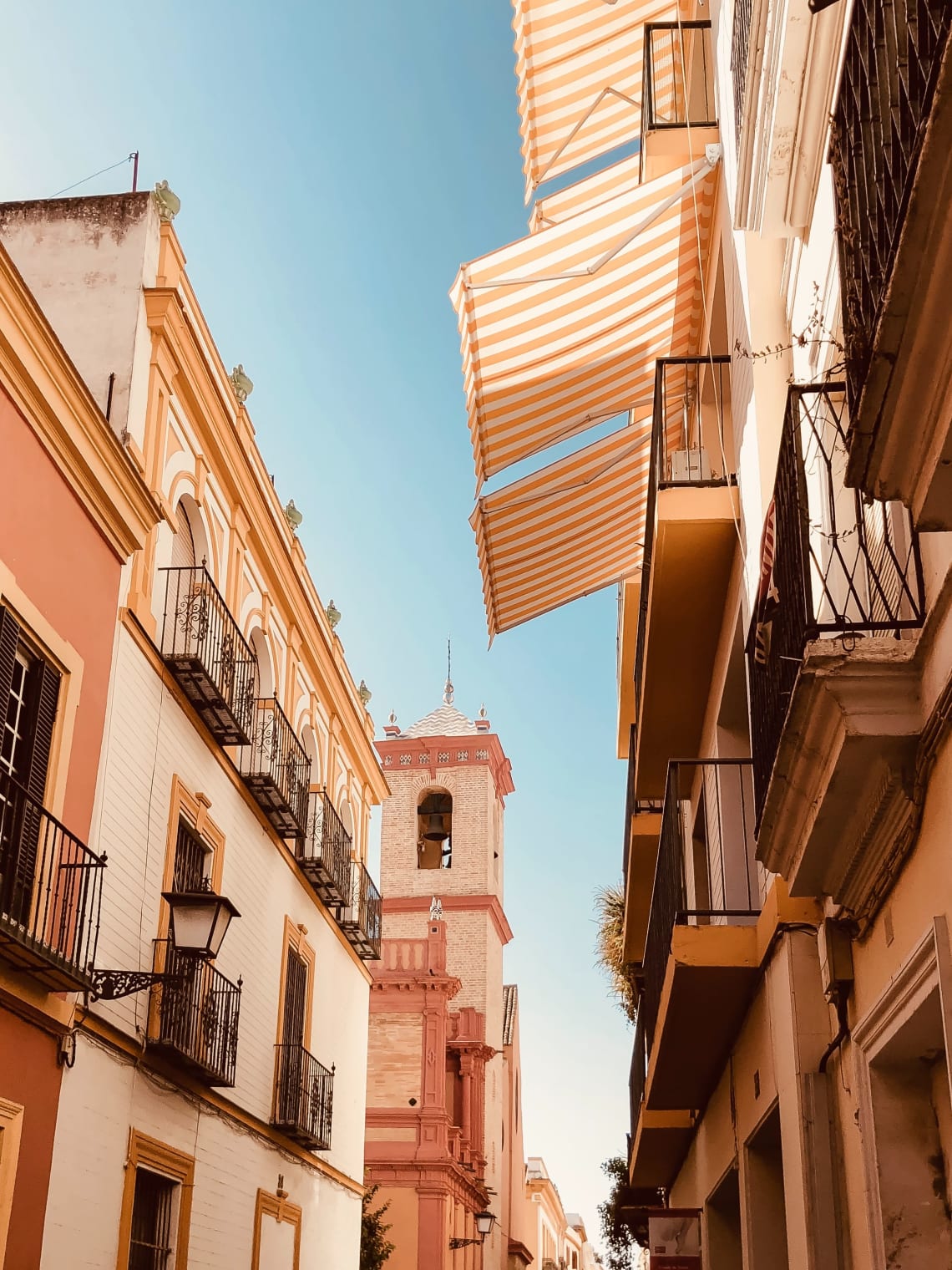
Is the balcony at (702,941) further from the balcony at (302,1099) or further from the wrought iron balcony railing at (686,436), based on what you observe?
the balcony at (302,1099)

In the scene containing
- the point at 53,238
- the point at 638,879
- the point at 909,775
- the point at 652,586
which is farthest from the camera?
the point at 638,879

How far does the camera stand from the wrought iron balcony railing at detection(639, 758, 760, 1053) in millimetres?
7789

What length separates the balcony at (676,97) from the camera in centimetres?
838

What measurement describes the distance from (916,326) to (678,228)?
5.69 m

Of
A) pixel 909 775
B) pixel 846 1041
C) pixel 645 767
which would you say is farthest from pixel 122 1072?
pixel 909 775

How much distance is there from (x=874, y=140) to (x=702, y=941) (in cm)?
425

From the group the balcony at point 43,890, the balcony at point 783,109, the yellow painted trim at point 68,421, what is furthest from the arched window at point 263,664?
the balcony at point 783,109

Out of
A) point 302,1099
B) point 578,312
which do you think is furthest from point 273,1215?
point 578,312

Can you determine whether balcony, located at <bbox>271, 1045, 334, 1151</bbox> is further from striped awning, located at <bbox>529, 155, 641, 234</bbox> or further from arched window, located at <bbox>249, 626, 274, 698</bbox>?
striped awning, located at <bbox>529, 155, 641, 234</bbox>

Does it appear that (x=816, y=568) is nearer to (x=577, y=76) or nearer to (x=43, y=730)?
(x=577, y=76)

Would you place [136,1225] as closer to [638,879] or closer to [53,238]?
[638,879]

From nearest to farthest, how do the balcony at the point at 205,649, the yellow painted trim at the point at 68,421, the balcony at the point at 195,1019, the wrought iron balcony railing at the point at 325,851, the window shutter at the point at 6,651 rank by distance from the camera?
the window shutter at the point at 6,651
the yellow painted trim at the point at 68,421
the balcony at the point at 195,1019
the balcony at the point at 205,649
the wrought iron balcony railing at the point at 325,851

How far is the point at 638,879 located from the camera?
14906mm

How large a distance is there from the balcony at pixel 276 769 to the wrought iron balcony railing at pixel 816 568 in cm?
931
